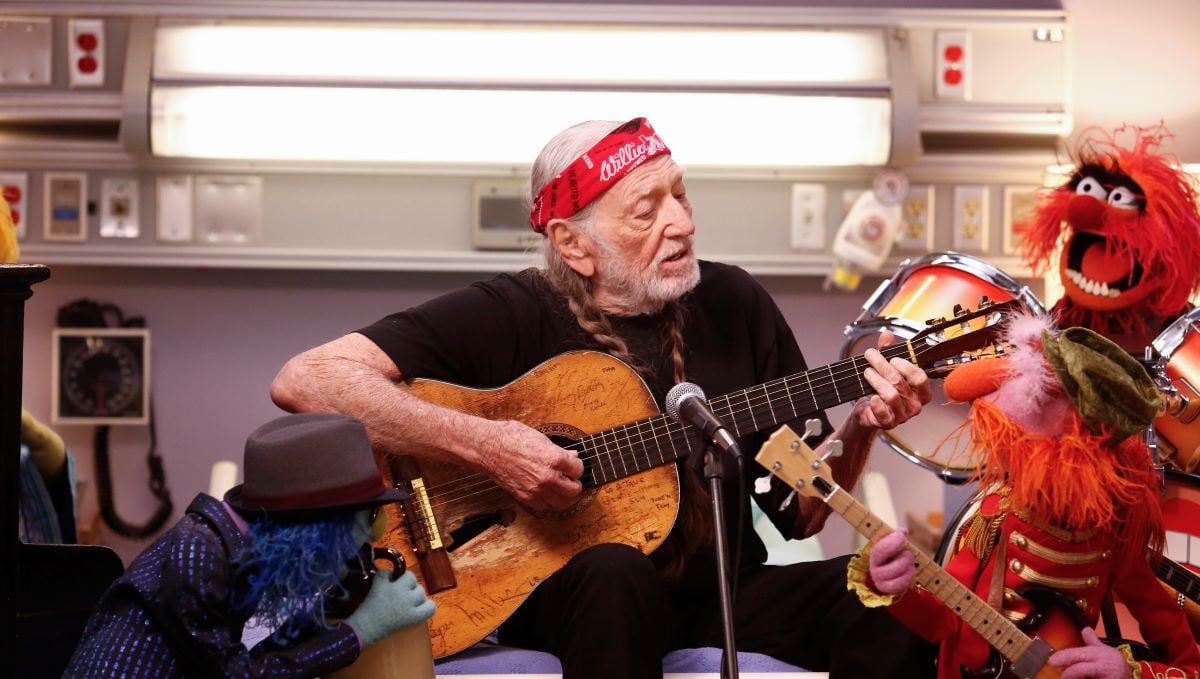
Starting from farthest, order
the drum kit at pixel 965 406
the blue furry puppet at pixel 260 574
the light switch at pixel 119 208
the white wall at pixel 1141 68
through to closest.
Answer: the white wall at pixel 1141 68, the light switch at pixel 119 208, the drum kit at pixel 965 406, the blue furry puppet at pixel 260 574

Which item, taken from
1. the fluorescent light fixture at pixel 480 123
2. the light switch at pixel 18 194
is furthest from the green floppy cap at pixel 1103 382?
the light switch at pixel 18 194

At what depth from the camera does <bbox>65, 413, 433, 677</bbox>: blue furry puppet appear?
1.62 m

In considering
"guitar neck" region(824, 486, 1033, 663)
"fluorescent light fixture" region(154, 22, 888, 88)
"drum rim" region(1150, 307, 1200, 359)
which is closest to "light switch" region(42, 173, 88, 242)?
"fluorescent light fixture" region(154, 22, 888, 88)

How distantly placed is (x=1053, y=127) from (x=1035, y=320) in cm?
167

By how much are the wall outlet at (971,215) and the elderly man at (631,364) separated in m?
1.15

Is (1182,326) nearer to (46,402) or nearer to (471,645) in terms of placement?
(471,645)

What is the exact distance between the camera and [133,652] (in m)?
1.62

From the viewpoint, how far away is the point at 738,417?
7.11 feet

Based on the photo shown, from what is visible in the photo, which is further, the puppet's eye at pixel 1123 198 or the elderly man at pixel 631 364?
the puppet's eye at pixel 1123 198

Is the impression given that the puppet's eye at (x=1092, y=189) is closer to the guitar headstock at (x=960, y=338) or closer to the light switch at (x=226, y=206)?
the guitar headstock at (x=960, y=338)

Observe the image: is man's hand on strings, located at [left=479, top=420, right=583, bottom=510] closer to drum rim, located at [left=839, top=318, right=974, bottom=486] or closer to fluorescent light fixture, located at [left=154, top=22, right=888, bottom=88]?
drum rim, located at [left=839, top=318, right=974, bottom=486]

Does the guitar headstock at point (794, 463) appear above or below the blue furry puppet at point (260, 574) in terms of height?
above

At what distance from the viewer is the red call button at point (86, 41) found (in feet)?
11.1

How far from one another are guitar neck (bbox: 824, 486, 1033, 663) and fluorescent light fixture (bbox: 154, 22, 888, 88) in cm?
180
